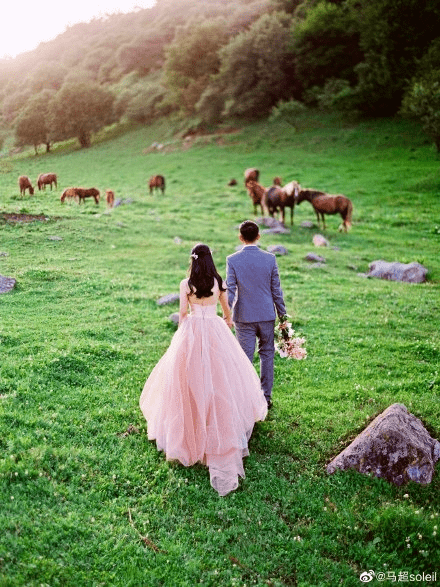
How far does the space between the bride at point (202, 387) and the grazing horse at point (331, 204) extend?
19.4m

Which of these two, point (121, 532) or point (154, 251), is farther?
point (154, 251)

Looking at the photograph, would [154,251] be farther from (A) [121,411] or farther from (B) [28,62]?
(B) [28,62]

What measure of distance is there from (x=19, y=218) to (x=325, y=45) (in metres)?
47.0

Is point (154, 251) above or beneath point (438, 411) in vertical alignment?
above

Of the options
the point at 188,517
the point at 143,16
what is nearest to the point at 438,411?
the point at 188,517

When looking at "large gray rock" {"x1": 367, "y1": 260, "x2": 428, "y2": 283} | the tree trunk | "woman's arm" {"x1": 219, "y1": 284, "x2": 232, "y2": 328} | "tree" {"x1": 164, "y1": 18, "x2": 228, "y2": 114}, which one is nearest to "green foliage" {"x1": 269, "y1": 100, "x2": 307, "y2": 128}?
"tree" {"x1": 164, "y1": 18, "x2": 228, "y2": 114}

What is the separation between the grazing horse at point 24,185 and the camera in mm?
23891

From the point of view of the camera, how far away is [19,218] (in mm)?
20203

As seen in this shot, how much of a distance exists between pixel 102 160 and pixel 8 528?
135 ft

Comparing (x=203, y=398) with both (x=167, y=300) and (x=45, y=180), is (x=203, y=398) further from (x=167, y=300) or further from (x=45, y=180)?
(x=45, y=180)

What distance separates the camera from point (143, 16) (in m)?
111

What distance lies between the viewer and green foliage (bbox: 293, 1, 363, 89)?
51.5 metres

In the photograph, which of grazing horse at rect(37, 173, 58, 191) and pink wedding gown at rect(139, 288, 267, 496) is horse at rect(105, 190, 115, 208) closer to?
grazing horse at rect(37, 173, 58, 191)

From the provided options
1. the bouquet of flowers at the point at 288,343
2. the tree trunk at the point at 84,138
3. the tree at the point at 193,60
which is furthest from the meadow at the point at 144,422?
the tree at the point at 193,60
